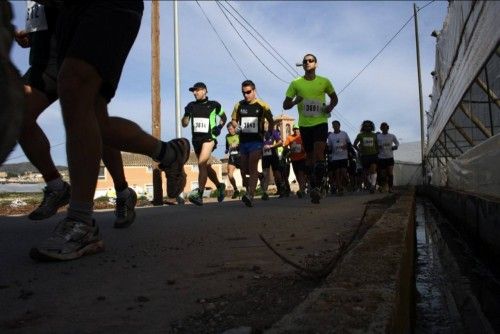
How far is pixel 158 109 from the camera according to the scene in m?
12.0

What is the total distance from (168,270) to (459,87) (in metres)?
5.12

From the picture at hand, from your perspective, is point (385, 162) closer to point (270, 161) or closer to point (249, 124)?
point (270, 161)

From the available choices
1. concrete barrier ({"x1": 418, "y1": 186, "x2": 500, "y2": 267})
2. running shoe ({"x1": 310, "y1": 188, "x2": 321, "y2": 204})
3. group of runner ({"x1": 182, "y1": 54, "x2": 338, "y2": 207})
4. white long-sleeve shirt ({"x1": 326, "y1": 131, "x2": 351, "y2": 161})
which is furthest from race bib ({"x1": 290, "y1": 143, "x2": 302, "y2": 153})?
concrete barrier ({"x1": 418, "y1": 186, "x2": 500, "y2": 267})

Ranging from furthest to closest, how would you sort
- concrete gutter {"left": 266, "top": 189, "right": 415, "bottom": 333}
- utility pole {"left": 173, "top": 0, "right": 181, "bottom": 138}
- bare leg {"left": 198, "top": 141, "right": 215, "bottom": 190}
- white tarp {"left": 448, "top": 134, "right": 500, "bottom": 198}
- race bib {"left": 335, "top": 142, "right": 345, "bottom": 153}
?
utility pole {"left": 173, "top": 0, "right": 181, "bottom": 138}
race bib {"left": 335, "top": 142, "right": 345, "bottom": 153}
bare leg {"left": 198, "top": 141, "right": 215, "bottom": 190}
white tarp {"left": 448, "top": 134, "right": 500, "bottom": 198}
concrete gutter {"left": 266, "top": 189, "right": 415, "bottom": 333}

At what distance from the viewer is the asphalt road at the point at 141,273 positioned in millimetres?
1565

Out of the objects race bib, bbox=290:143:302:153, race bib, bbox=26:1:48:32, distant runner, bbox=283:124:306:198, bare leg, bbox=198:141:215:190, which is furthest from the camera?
race bib, bbox=290:143:302:153

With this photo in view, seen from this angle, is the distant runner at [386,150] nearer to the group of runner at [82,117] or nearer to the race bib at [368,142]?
Result: the race bib at [368,142]

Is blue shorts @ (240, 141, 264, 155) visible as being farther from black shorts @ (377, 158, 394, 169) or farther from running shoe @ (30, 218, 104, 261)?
black shorts @ (377, 158, 394, 169)

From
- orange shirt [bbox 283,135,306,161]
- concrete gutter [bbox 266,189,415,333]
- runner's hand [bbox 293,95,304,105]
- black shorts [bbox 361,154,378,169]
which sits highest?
runner's hand [bbox 293,95,304,105]

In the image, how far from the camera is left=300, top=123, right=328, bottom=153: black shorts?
6.96 meters

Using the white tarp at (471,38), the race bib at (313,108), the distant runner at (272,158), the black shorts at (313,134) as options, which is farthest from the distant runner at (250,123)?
Answer: the distant runner at (272,158)

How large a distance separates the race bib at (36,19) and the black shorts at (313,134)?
14.2 feet

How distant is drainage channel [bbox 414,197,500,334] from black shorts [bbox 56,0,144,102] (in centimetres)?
186

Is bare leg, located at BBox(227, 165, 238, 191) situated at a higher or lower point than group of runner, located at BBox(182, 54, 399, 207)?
lower
